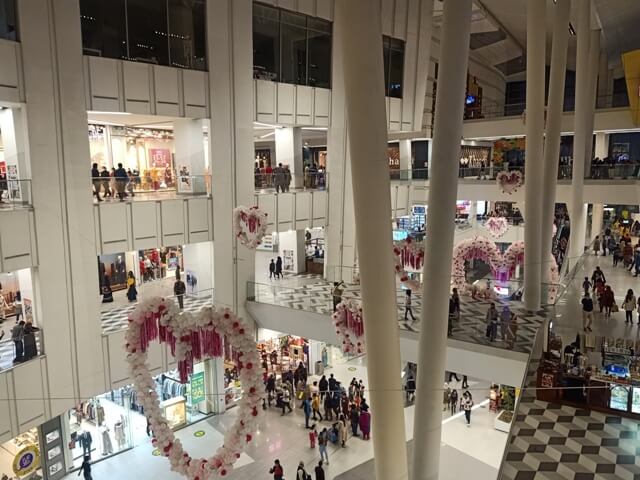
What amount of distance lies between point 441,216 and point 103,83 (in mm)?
10578

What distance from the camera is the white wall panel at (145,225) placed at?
1545cm

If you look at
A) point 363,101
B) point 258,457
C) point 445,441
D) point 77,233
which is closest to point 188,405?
point 258,457

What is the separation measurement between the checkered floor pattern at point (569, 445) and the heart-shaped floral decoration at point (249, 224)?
9.21 metres

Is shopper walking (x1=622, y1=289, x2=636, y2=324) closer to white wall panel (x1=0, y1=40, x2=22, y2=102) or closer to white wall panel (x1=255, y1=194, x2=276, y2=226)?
white wall panel (x1=255, y1=194, x2=276, y2=226)

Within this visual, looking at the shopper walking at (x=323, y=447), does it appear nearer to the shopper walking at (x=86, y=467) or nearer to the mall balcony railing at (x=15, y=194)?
the shopper walking at (x=86, y=467)

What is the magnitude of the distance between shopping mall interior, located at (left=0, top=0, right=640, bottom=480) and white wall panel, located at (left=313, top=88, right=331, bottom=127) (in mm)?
172

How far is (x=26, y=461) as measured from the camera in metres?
13.9

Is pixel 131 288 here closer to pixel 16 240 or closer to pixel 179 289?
pixel 179 289

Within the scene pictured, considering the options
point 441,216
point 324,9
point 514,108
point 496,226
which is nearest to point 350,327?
point 441,216

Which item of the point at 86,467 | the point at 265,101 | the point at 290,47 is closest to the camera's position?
the point at 86,467

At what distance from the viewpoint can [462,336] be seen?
13.6m

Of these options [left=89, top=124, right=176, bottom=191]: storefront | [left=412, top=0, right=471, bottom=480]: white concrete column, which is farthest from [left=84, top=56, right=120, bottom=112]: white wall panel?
[left=412, top=0, right=471, bottom=480]: white concrete column

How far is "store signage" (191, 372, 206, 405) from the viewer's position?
18531 mm

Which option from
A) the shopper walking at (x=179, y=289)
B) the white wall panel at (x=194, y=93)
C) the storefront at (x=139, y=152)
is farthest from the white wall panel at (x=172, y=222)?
the white wall panel at (x=194, y=93)
